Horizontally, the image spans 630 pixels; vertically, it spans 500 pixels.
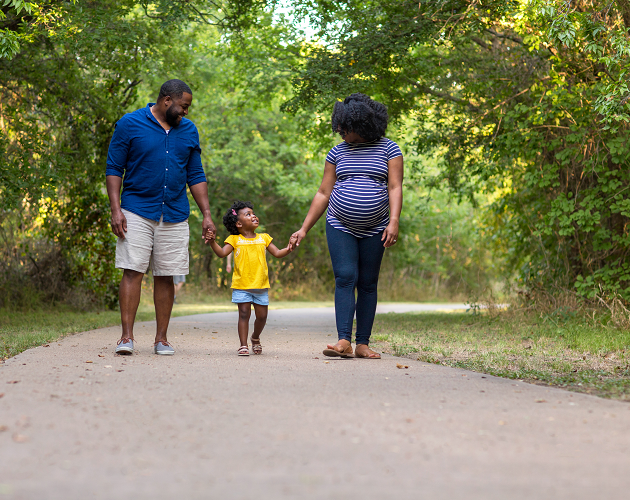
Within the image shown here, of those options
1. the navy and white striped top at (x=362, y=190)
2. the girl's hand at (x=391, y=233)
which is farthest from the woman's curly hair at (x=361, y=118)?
the girl's hand at (x=391, y=233)

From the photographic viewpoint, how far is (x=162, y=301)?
6312 mm

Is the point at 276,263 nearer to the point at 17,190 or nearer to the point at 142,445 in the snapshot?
the point at 17,190

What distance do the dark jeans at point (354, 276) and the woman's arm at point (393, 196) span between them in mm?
136

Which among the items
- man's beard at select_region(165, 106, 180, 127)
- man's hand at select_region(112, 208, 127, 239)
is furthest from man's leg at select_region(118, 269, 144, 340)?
man's beard at select_region(165, 106, 180, 127)

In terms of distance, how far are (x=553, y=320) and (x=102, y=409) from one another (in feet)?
24.2

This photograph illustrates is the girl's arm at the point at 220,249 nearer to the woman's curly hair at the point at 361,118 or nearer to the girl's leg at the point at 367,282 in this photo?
the girl's leg at the point at 367,282

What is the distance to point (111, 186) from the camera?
6.02 metres

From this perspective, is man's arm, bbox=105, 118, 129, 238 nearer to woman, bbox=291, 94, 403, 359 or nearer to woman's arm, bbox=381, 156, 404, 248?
woman, bbox=291, 94, 403, 359

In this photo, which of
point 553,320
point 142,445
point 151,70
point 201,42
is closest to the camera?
point 142,445

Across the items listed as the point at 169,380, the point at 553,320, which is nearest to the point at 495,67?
the point at 553,320

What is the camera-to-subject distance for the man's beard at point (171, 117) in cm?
616

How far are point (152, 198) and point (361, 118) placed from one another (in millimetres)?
1841

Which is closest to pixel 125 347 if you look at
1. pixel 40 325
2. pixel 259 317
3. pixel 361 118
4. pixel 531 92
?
pixel 259 317

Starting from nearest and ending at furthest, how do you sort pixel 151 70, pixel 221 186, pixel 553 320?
pixel 553 320 → pixel 151 70 → pixel 221 186
